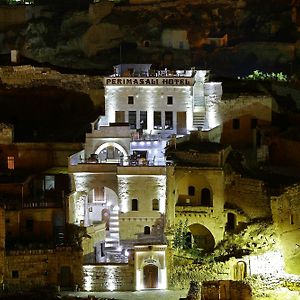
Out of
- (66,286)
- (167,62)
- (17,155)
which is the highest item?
(167,62)

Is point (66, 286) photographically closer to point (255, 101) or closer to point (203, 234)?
point (203, 234)

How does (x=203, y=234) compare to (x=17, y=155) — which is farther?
(x=17, y=155)

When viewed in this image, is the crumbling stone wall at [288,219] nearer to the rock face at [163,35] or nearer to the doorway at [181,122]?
the doorway at [181,122]

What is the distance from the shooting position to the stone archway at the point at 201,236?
1923 inches

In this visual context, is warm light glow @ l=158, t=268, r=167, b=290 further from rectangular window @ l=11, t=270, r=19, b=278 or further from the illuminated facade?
rectangular window @ l=11, t=270, r=19, b=278

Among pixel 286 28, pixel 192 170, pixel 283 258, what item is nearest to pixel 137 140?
pixel 192 170

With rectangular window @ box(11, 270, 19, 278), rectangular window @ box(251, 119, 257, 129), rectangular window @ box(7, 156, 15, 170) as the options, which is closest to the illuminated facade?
rectangular window @ box(251, 119, 257, 129)

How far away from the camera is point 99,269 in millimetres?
44125

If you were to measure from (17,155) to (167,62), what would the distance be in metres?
18.5

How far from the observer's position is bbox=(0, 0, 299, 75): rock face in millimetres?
67625

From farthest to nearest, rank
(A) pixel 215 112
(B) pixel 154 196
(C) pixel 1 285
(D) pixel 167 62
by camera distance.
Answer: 1. (D) pixel 167 62
2. (A) pixel 215 112
3. (B) pixel 154 196
4. (C) pixel 1 285

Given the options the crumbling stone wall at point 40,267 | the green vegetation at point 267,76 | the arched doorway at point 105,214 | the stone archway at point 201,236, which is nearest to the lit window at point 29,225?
the crumbling stone wall at point 40,267

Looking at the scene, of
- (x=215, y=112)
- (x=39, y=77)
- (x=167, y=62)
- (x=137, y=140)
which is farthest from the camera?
(x=167, y=62)

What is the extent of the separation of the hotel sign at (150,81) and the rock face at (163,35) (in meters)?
12.5
